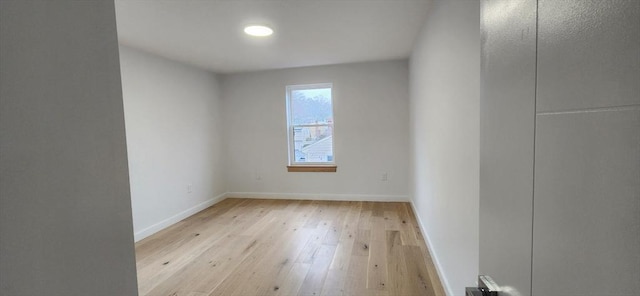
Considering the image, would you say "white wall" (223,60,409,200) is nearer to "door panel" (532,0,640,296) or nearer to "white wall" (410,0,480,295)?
"white wall" (410,0,480,295)

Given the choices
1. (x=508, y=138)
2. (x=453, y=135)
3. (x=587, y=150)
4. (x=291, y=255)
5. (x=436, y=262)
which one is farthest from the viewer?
(x=291, y=255)

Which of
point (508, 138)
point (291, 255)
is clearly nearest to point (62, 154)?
point (508, 138)

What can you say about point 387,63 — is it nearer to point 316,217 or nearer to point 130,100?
point 316,217

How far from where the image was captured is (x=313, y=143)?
179 inches

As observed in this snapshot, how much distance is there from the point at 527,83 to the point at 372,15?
2.16 m

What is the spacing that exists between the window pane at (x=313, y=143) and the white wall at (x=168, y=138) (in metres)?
1.32

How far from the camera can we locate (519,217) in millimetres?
484

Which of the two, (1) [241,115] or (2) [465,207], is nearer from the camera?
(2) [465,207]

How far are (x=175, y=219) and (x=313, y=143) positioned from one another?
2242mm

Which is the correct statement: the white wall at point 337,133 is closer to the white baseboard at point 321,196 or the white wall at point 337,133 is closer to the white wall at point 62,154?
the white baseboard at point 321,196

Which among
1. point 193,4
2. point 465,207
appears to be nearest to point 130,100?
point 193,4

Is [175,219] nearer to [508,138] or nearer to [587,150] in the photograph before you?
[508,138]

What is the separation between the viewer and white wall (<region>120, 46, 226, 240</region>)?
9.98 ft

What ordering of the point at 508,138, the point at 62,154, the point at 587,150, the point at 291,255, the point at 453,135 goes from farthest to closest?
the point at 291,255, the point at 453,135, the point at 62,154, the point at 508,138, the point at 587,150
